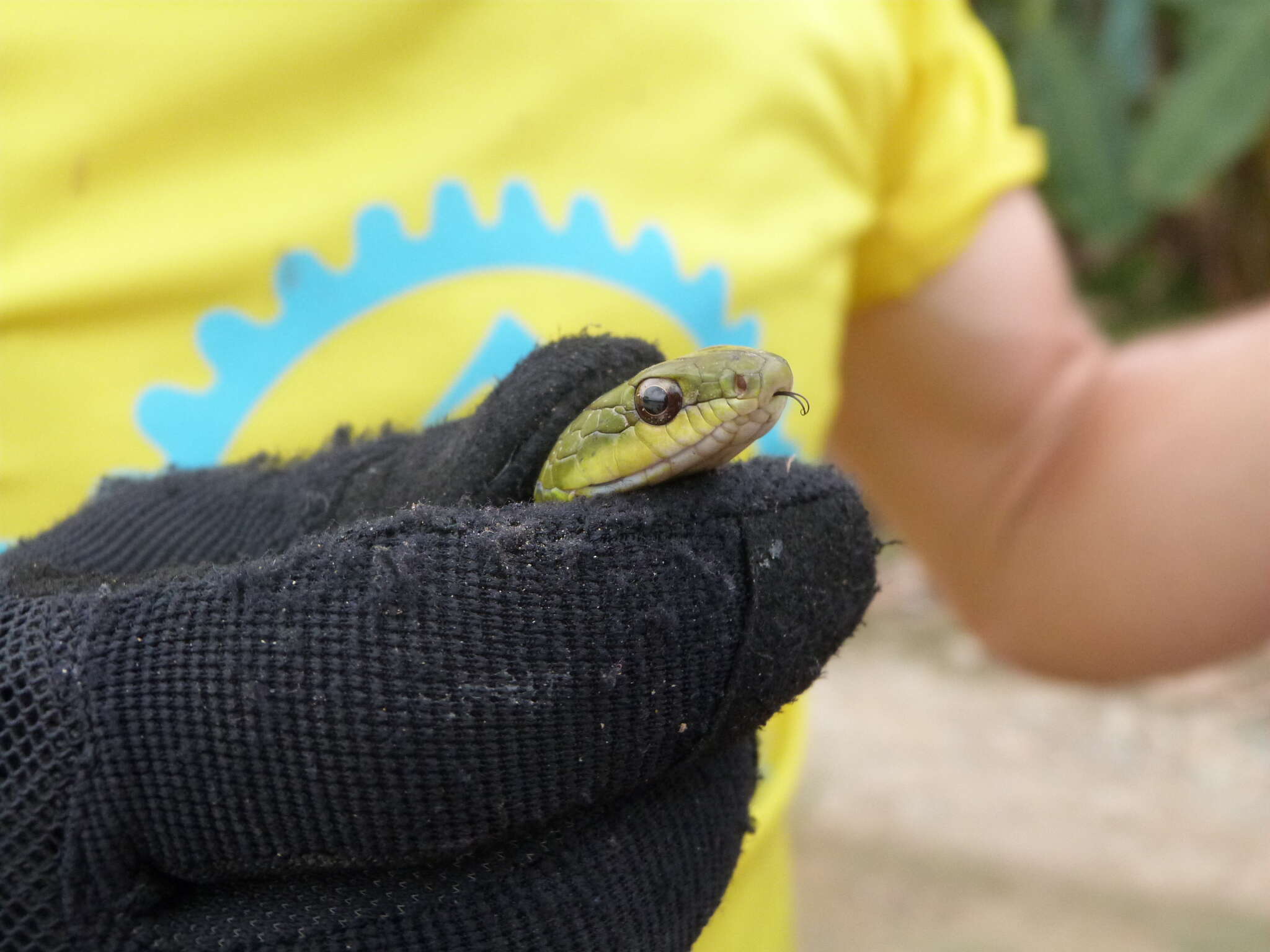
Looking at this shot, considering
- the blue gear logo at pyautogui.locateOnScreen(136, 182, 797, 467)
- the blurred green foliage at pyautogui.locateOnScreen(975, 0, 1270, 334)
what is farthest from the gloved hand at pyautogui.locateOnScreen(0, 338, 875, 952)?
the blurred green foliage at pyautogui.locateOnScreen(975, 0, 1270, 334)

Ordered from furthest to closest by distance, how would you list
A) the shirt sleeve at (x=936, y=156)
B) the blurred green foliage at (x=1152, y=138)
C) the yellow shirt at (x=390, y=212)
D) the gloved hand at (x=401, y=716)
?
the blurred green foliage at (x=1152, y=138) < the shirt sleeve at (x=936, y=156) < the yellow shirt at (x=390, y=212) < the gloved hand at (x=401, y=716)

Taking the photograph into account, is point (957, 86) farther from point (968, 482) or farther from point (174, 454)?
point (174, 454)

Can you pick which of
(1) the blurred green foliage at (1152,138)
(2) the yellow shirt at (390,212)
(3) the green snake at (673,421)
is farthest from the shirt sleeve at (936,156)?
(1) the blurred green foliage at (1152,138)

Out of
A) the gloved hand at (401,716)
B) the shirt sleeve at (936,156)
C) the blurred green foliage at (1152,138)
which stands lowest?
the blurred green foliage at (1152,138)

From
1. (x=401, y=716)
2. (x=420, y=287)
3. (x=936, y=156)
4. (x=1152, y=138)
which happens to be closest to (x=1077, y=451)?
(x=936, y=156)

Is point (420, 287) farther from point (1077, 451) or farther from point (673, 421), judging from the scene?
point (1077, 451)

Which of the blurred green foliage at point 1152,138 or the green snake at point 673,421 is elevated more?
the green snake at point 673,421

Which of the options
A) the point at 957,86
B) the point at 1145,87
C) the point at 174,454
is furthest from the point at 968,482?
the point at 1145,87

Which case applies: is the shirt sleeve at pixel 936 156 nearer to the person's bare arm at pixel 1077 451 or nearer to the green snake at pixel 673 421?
the person's bare arm at pixel 1077 451
